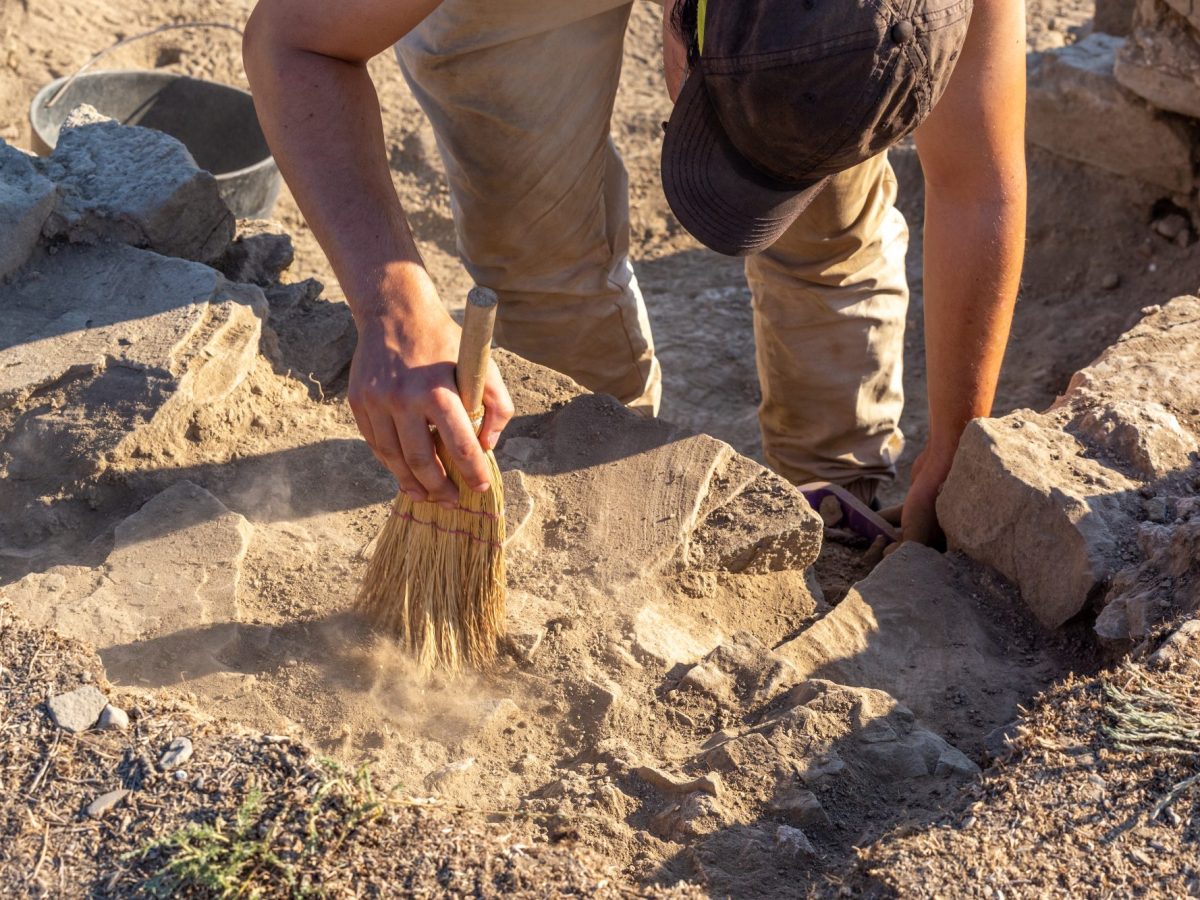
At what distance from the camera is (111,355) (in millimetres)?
2768

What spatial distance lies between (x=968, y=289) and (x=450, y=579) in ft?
4.32

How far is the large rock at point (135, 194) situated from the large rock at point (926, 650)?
188 cm

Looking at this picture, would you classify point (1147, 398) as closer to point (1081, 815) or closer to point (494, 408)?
point (1081, 815)

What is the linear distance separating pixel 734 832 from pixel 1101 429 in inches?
54.6

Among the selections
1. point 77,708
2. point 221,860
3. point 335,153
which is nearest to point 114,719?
point 77,708

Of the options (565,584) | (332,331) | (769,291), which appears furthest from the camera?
(769,291)

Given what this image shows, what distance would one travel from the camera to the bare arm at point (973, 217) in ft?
8.34

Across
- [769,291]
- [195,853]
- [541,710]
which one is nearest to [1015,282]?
[769,291]

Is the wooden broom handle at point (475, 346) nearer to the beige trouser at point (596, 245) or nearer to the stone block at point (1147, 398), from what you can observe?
the beige trouser at point (596, 245)

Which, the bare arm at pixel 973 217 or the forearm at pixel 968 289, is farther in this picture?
the forearm at pixel 968 289

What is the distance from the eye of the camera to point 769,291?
3.54 meters

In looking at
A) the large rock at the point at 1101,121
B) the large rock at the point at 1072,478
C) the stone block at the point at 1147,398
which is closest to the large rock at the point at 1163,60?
the large rock at the point at 1101,121

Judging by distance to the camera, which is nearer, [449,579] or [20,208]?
[449,579]

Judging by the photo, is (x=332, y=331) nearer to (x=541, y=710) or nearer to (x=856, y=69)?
(x=541, y=710)
